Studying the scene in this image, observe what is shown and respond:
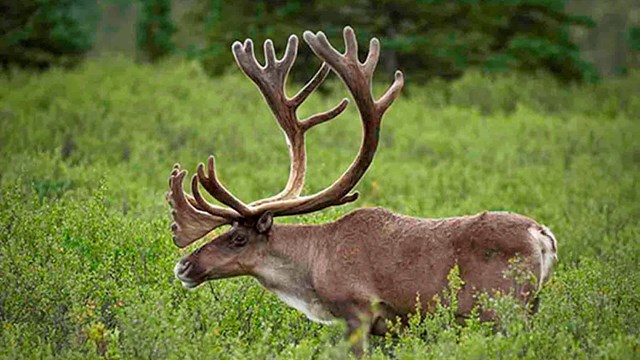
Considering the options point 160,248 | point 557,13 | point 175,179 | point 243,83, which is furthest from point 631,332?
point 557,13

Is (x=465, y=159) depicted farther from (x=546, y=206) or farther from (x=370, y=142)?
(x=370, y=142)

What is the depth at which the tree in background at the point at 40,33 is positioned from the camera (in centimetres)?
2284

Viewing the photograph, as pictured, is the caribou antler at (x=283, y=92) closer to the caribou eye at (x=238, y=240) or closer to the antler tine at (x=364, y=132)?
the antler tine at (x=364, y=132)

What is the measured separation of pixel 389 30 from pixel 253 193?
35.9ft

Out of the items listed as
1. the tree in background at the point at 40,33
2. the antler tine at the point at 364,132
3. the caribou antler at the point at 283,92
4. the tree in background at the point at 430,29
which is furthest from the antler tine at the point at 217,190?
the tree in background at the point at 40,33

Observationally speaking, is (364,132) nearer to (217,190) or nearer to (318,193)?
(318,193)

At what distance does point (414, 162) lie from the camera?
1481cm

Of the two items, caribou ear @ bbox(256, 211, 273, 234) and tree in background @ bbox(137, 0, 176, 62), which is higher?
caribou ear @ bbox(256, 211, 273, 234)

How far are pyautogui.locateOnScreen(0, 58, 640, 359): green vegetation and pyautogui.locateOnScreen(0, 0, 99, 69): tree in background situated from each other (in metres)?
1.77

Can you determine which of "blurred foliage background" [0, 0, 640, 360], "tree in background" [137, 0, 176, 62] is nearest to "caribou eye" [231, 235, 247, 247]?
"blurred foliage background" [0, 0, 640, 360]

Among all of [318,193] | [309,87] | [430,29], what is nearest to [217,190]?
[318,193]

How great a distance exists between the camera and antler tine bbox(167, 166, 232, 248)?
6598 mm

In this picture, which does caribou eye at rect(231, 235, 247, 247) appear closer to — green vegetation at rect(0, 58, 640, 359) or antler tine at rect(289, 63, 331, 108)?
green vegetation at rect(0, 58, 640, 359)

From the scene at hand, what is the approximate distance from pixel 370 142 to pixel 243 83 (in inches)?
515
